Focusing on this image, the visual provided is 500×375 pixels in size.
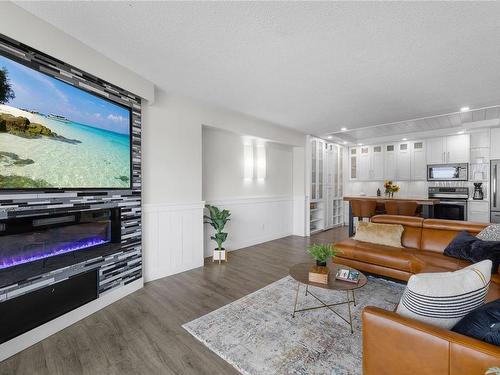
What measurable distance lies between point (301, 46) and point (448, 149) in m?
6.00

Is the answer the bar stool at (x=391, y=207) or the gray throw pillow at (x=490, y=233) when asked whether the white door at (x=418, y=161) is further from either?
the gray throw pillow at (x=490, y=233)

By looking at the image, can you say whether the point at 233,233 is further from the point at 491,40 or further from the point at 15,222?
the point at 491,40

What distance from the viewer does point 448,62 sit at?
2594 mm

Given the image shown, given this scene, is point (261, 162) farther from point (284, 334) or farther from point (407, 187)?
point (407, 187)

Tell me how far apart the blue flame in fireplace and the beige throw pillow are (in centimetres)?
341

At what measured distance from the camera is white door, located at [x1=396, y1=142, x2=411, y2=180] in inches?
266

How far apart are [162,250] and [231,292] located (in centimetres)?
120

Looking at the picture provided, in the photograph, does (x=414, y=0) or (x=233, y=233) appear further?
(x=233, y=233)

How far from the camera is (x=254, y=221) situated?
5238mm

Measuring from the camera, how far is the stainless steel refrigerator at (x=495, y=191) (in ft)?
17.1

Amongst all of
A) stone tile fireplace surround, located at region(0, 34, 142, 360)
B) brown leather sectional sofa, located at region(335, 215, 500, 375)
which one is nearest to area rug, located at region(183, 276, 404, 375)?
brown leather sectional sofa, located at region(335, 215, 500, 375)

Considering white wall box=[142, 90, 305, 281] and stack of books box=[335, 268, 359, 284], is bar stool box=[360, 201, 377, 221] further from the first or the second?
stack of books box=[335, 268, 359, 284]

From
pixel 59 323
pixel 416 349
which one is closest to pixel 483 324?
pixel 416 349

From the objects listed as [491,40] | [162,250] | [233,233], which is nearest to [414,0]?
[491,40]
